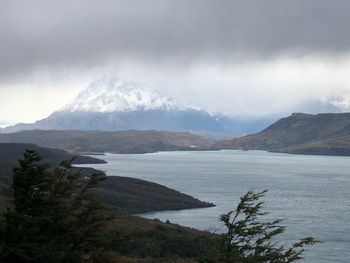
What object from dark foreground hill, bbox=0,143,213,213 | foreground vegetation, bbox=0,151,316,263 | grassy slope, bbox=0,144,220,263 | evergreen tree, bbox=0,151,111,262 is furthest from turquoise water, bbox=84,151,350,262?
evergreen tree, bbox=0,151,111,262

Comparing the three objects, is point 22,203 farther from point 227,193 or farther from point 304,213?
point 227,193

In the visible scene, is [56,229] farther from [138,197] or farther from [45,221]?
[138,197]

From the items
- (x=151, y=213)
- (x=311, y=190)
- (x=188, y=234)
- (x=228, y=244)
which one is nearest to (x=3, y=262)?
(x=228, y=244)

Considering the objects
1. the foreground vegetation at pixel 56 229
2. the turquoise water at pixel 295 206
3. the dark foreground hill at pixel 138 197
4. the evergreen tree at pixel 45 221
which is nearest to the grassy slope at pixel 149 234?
the dark foreground hill at pixel 138 197

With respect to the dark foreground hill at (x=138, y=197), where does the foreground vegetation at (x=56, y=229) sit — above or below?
above

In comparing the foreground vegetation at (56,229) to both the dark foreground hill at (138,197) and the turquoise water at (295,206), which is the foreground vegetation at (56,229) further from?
the dark foreground hill at (138,197)

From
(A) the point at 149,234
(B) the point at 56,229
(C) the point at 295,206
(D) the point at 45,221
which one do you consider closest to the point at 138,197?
(C) the point at 295,206

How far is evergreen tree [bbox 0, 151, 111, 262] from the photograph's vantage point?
2162cm

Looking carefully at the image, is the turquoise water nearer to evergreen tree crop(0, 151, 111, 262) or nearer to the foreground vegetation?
the foreground vegetation

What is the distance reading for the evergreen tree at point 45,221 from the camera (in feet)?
70.9

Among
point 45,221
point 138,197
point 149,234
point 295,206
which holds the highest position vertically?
point 45,221

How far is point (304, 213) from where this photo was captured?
113312 mm

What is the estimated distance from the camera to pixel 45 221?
864 inches

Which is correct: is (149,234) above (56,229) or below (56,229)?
below
